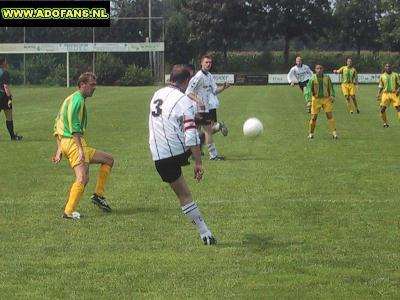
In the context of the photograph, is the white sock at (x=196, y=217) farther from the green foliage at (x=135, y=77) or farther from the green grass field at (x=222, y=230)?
the green foliage at (x=135, y=77)

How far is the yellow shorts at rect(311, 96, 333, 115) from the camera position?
1964 centimetres

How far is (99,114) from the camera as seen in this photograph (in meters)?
28.8

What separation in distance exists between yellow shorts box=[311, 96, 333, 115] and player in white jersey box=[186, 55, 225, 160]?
178 inches

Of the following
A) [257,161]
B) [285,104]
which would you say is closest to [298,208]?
[257,161]

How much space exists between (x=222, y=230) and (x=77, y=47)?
5523cm

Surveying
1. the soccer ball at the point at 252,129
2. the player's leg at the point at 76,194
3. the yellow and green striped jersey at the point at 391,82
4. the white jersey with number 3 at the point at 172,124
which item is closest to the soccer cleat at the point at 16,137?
the soccer ball at the point at 252,129

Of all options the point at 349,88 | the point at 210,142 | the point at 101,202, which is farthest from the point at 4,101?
the point at 349,88

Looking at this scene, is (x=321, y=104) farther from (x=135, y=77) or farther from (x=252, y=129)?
(x=135, y=77)

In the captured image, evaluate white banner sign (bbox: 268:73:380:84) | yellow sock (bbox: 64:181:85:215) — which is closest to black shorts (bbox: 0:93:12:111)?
yellow sock (bbox: 64:181:85:215)

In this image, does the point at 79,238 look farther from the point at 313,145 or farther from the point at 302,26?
the point at 302,26

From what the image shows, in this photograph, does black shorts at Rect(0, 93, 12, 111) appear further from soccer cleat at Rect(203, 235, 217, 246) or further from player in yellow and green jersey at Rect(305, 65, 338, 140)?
soccer cleat at Rect(203, 235, 217, 246)

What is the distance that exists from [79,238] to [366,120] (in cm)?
1855

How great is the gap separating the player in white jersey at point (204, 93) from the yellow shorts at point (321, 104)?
4.53 m

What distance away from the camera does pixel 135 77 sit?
2430 inches
